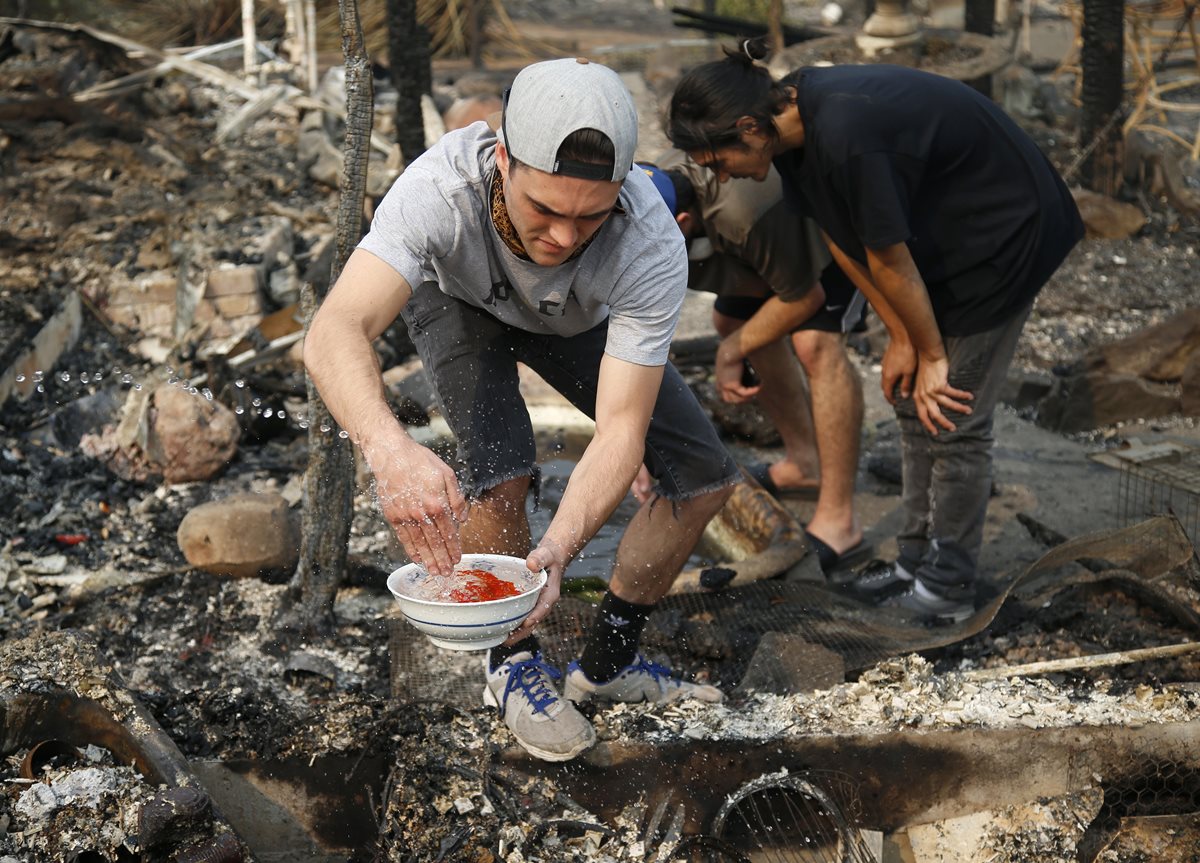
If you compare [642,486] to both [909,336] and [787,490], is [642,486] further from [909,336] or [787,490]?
[909,336]

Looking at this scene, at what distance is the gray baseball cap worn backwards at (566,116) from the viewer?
97.5 inches

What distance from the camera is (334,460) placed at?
393 centimetres

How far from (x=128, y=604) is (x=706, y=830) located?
7.58 feet

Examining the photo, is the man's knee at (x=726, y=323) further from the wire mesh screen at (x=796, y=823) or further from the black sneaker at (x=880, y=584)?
the wire mesh screen at (x=796, y=823)

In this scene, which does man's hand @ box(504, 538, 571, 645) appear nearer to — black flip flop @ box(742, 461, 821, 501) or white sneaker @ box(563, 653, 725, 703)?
white sneaker @ box(563, 653, 725, 703)

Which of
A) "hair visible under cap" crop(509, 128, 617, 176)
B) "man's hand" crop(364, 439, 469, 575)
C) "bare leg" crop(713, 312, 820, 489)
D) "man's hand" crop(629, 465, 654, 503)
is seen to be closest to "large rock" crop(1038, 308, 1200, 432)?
"bare leg" crop(713, 312, 820, 489)

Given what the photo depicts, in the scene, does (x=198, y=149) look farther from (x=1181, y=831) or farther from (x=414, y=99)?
(x=1181, y=831)

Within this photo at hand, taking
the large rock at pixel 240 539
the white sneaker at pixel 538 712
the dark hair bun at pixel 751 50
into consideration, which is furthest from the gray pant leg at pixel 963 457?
the large rock at pixel 240 539

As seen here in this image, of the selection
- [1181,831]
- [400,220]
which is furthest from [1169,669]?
[400,220]

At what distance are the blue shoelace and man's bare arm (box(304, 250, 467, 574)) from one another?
674 mm

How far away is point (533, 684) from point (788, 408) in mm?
2348

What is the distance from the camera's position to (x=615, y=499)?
2.87m

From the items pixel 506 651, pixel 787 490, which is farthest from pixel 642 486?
pixel 506 651

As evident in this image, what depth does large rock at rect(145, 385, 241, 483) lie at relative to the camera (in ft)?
17.3
